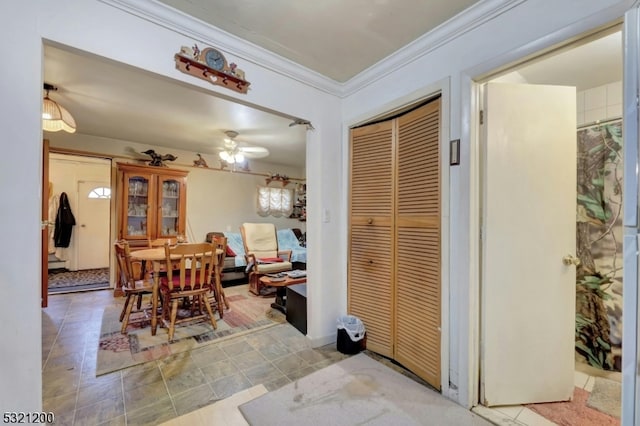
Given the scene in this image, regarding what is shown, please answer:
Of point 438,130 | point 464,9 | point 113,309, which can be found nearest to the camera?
point 464,9

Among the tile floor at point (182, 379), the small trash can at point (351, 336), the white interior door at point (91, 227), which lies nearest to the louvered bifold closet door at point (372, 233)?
the small trash can at point (351, 336)

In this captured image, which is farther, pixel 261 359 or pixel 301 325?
pixel 301 325

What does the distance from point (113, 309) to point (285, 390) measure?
2.83 m

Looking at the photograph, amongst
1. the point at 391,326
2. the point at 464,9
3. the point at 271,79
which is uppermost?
the point at 464,9

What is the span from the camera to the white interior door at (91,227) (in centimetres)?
561

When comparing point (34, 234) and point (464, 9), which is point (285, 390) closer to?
point (34, 234)

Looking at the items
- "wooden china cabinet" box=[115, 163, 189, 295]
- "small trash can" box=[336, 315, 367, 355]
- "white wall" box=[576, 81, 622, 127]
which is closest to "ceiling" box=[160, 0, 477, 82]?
"white wall" box=[576, 81, 622, 127]

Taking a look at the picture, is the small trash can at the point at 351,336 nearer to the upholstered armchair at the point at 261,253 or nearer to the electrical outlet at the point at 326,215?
the electrical outlet at the point at 326,215

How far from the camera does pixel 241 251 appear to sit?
5004mm

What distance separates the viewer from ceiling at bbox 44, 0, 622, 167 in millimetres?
1562

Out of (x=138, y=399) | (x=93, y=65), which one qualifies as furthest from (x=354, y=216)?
(x=93, y=65)

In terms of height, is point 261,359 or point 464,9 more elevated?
point 464,9

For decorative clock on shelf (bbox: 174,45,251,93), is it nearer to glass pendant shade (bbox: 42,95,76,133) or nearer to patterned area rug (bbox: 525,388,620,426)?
glass pendant shade (bbox: 42,95,76,133)

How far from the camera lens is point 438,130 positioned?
1800mm
